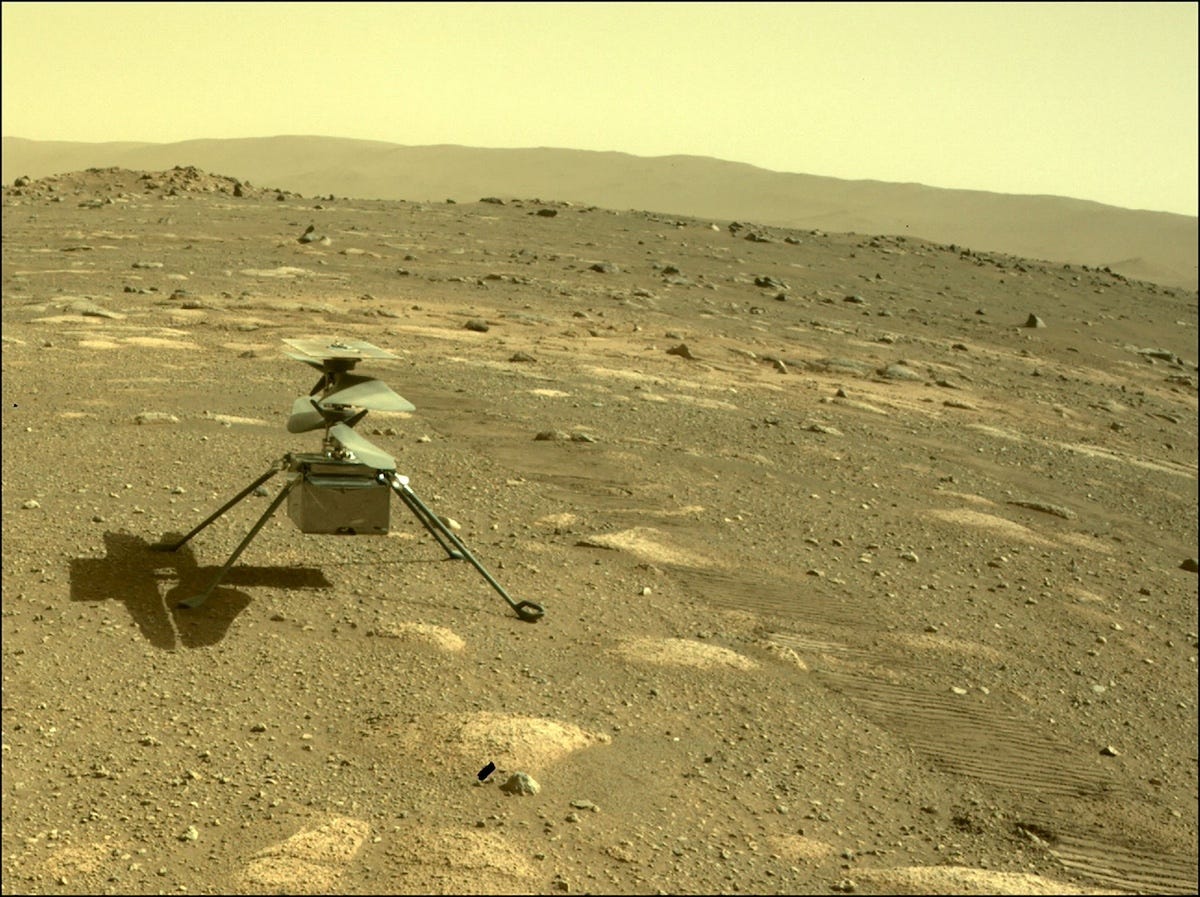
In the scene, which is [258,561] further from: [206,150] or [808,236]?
[206,150]

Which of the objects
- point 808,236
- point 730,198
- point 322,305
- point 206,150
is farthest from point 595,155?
point 322,305

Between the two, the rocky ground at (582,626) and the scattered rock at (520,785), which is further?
the scattered rock at (520,785)


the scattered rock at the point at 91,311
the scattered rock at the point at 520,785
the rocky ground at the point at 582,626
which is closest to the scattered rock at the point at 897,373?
the rocky ground at the point at 582,626

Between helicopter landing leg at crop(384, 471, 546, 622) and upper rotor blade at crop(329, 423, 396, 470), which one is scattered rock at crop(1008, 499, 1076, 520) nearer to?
helicopter landing leg at crop(384, 471, 546, 622)

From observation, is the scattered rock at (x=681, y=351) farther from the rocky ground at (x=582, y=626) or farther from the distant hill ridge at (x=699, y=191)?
the distant hill ridge at (x=699, y=191)

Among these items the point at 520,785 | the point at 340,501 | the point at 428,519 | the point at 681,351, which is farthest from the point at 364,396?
the point at 681,351
